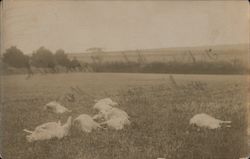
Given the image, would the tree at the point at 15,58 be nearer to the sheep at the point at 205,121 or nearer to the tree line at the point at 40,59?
the tree line at the point at 40,59

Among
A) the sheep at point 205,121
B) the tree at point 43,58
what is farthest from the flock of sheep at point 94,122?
the tree at point 43,58

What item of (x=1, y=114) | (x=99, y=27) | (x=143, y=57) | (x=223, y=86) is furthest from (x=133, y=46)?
(x=1, y=114)

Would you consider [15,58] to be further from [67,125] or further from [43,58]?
[67,125]

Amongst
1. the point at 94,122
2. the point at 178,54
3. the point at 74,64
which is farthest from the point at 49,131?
the point at 178,54

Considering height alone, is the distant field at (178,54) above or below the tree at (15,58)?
above

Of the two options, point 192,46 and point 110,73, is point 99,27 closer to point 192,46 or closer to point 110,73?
point 110,73

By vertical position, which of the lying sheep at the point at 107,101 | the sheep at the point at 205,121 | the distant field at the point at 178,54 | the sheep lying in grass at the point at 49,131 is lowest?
the sheep lying in grass at the point at 49,131

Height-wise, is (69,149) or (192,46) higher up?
(192,46)

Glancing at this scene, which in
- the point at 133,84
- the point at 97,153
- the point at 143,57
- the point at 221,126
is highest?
the point at 143,57
